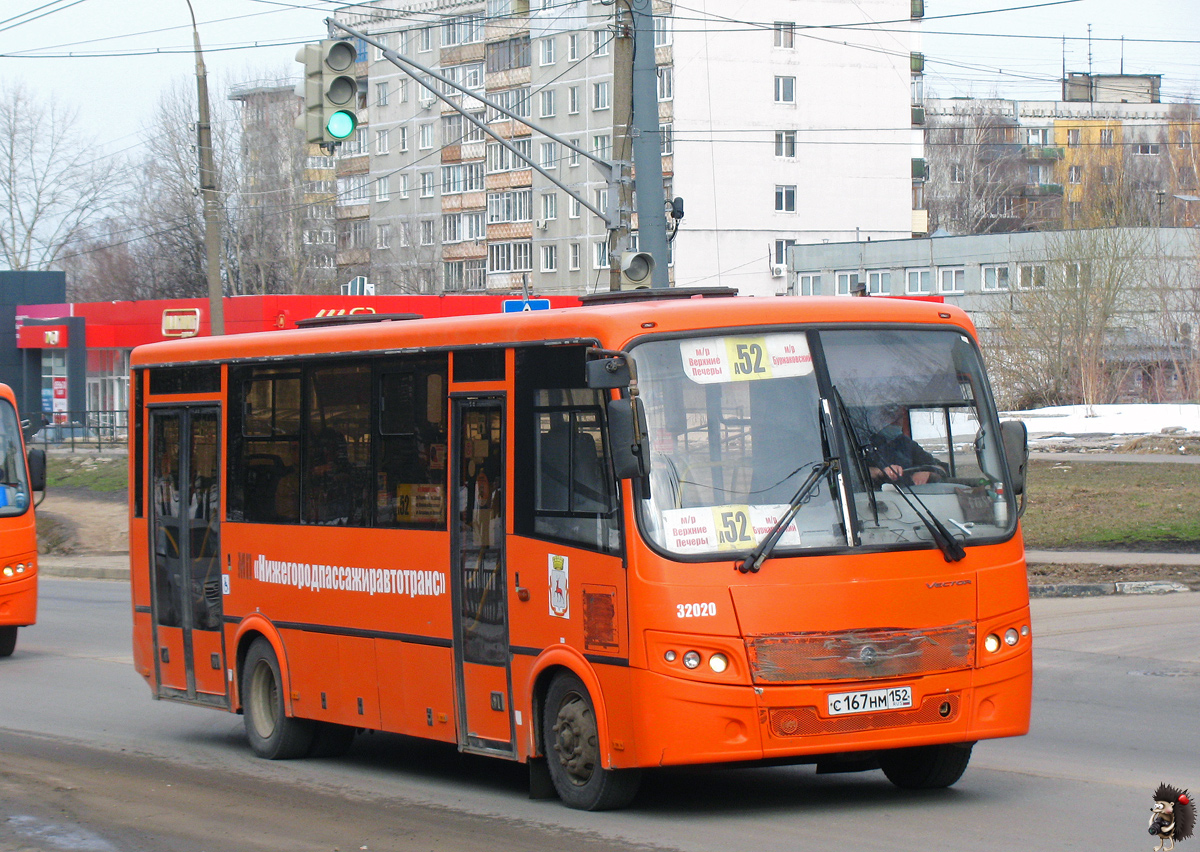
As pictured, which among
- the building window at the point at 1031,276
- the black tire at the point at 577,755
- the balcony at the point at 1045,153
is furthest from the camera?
the balcony at the point at 1045,153

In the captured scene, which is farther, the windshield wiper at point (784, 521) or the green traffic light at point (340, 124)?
the green traffic light at point (340, 124)

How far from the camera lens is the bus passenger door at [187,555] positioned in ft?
36.8

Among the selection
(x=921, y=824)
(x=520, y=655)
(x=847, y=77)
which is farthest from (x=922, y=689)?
(x=847, y=77)

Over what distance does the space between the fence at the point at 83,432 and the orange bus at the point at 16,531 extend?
30890 millimetres

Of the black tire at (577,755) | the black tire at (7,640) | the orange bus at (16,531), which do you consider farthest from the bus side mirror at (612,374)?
the black tire at (7,640)

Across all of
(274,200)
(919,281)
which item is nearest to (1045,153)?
(919,281)

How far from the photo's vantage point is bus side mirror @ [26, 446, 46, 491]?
1661 centimetres

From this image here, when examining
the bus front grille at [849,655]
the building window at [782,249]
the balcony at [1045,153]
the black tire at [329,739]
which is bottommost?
the black tire at [329,739]

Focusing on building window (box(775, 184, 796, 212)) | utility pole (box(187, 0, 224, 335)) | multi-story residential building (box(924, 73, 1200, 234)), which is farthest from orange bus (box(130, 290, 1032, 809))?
multi-story residential building (box(924, 73, 1200, 234))

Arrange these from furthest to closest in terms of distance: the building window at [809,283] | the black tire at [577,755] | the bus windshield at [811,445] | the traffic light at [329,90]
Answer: the building window at [809,283] → the traffic light at [329,90] → the black tire at [577,755] → the bus windshield at [811,445]

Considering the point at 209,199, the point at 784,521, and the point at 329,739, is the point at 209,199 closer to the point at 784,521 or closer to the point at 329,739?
the point at 329,739

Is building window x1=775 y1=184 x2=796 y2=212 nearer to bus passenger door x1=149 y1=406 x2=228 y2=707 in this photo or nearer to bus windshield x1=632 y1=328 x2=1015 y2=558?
bus passenger door x1=149 y1=406 x2=228 y2=707

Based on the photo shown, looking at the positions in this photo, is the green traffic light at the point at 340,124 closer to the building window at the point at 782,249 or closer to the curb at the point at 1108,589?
the curb at the point at 1108,589

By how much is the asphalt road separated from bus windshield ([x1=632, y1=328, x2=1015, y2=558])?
106cm
